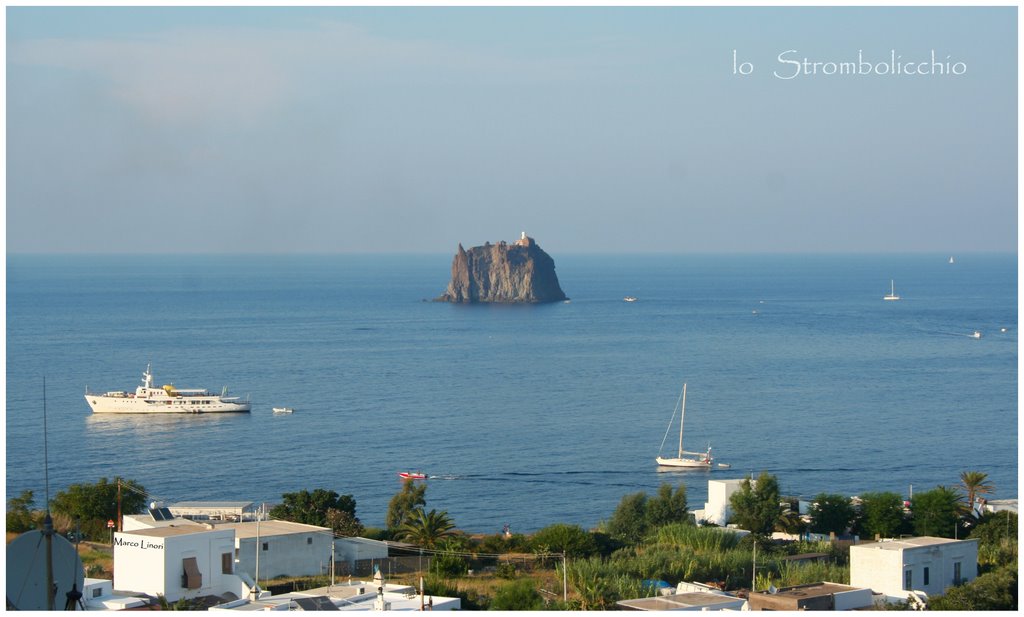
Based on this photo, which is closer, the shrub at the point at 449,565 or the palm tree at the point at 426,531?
the shrub at the point at 449,565

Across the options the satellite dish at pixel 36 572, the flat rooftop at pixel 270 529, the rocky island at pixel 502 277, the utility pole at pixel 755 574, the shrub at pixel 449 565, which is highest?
the rocky island at pixel 502 277

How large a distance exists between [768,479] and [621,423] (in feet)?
60.9

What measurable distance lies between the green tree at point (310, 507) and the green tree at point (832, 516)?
612 centimetres

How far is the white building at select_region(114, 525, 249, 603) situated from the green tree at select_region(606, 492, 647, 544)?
7383mm

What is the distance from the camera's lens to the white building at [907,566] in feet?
38.8

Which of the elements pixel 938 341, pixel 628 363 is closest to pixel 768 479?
pixel 628 363

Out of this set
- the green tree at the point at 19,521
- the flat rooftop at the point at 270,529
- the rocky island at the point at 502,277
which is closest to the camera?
the flat rooftop at the point at 270,529

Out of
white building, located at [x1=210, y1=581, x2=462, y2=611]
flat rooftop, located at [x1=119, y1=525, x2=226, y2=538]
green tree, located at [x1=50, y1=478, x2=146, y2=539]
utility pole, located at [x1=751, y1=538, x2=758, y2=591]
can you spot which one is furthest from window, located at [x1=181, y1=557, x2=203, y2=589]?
green tree, located at [x1=50, y1=478, x2=146, y2=539]

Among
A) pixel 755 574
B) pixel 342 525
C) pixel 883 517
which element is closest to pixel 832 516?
pixel 883 517

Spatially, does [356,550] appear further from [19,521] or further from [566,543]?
[19,521]

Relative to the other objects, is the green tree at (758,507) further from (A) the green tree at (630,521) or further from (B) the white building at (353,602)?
(B) the white building at (353,602)

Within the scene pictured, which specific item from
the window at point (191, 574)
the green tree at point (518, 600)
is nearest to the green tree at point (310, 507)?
the window at point (191, 574)

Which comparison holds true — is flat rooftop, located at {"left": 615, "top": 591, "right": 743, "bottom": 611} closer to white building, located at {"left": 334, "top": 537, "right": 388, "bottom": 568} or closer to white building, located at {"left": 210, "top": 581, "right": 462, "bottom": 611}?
white building, located at {"left": 210, "top": 581, "right": 462, "bottom": 611}

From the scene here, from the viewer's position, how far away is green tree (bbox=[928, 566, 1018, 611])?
387 inches
